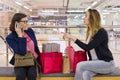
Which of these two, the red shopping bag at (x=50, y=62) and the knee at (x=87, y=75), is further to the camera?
the red shopping bag at (x=50, y=62)

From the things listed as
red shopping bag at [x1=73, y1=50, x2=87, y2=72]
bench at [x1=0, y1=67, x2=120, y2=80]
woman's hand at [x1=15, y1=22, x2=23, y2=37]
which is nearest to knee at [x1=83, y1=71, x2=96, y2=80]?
bench at [x1=0, y1=67, x2=120, y2=80]

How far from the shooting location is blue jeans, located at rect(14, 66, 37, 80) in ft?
8.55

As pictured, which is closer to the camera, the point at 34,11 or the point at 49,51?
the point at 49,51

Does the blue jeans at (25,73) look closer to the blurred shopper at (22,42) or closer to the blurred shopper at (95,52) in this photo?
the blurred shopper at (22,42)

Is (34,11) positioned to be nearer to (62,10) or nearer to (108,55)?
(62,10)

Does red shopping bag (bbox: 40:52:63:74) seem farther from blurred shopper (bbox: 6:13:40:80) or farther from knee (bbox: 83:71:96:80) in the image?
knee (bbox: 83:71:96:80)

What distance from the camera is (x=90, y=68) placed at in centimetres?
261

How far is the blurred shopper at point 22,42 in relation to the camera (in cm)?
262

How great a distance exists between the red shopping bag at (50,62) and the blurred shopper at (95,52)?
0.32 meters

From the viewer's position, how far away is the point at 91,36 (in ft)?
8.82

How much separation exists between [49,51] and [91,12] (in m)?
0.71

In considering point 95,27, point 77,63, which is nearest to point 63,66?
point 77,63

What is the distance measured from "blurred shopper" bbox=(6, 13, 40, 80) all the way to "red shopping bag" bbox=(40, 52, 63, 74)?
0.35 feet

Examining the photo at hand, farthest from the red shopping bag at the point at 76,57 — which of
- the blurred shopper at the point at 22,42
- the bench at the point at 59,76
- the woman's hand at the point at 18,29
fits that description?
the woman's hand at the point at 18,29
